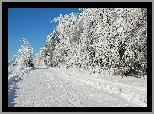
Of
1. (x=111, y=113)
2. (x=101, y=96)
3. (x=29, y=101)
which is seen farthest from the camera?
(x=101, y=96)

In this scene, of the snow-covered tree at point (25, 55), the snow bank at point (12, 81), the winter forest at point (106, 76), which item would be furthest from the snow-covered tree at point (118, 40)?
the snow-covered tree at point (25, 55)

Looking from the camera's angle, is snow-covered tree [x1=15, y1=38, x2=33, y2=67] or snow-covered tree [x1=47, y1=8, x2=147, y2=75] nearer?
snow-covered tree [x1=47, y1=8, x2=147, y2=75]

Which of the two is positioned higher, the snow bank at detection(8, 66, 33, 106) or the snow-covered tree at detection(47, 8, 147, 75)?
the snow-covered tree at detection(47, 8, 147, 75)

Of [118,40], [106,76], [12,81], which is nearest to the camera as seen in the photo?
[118,40]

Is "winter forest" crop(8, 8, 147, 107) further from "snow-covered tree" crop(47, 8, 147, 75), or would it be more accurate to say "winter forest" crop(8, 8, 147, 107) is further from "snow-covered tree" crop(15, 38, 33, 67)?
"snow-covered tree" crop(15, 38, 33, 67)

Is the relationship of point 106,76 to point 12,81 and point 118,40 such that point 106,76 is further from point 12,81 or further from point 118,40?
point 12,81

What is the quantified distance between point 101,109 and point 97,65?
14247 mm

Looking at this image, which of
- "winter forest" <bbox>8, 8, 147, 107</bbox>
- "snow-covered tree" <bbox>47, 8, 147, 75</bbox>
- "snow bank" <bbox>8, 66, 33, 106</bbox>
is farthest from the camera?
"snow-covered tree" <bbox>47, 8, 147, 75</bbox>

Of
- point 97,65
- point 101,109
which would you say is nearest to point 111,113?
point 101,109

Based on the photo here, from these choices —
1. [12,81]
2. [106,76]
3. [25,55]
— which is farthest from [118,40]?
[25,55]

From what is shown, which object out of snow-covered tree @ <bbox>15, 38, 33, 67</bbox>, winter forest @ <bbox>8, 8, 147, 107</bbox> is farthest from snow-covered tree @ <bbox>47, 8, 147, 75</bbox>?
snow-covered tree @ <bbox>15, 38, 33, 67</bbox>

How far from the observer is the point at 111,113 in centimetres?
795

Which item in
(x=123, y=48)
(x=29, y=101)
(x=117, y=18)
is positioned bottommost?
(x=29, y=101)
